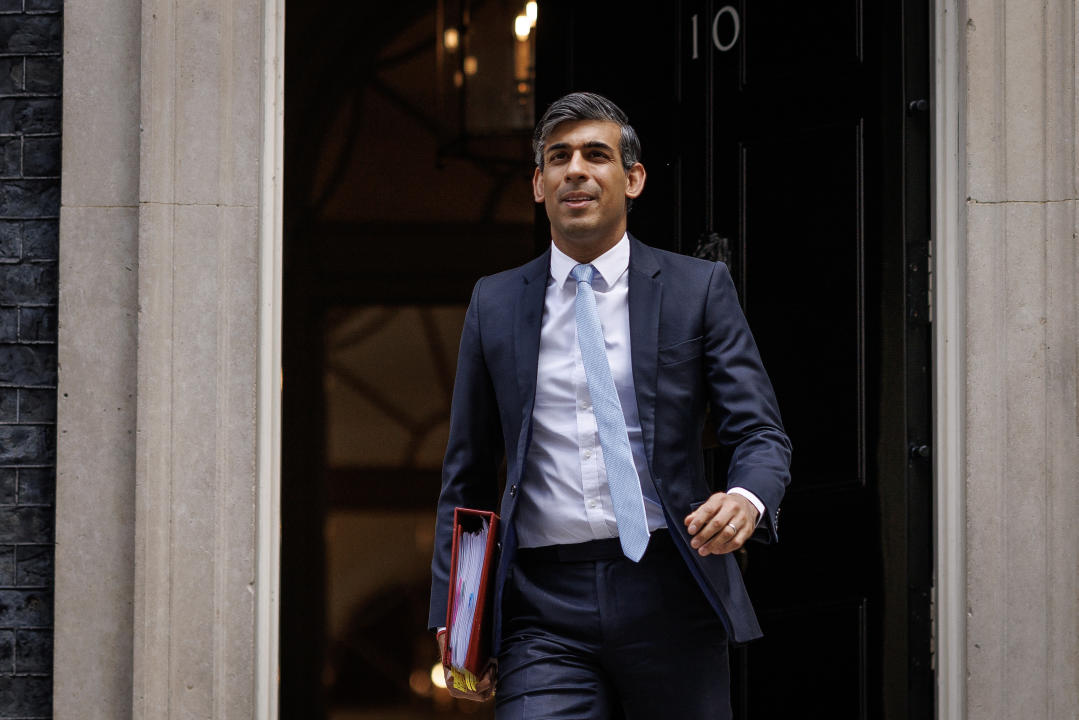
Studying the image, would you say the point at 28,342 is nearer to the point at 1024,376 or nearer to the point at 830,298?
the point at 830,298

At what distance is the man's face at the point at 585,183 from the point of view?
9.15 feet

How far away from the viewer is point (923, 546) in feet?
13.6

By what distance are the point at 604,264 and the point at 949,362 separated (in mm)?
1740

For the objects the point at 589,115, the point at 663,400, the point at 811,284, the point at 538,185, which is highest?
the point at 589,115

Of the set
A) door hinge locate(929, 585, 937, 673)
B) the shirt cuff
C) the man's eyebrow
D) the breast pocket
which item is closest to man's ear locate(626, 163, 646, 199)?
the man's eyebrow

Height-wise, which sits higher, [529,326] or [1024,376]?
[529,326]

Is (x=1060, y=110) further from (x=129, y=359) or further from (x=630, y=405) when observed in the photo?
(x=129, y=359)

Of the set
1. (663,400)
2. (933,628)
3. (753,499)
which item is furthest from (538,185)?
(933,628)

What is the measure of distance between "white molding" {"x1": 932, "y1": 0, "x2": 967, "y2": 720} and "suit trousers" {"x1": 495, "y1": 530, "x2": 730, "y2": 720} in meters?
1.61

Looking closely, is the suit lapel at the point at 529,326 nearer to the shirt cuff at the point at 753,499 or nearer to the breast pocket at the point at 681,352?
the breast pocket at the point at 681,352

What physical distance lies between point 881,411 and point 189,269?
8.03 feet

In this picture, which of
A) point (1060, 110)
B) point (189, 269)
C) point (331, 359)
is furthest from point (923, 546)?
point (331, 359)

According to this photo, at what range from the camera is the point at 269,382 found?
13.5 feet

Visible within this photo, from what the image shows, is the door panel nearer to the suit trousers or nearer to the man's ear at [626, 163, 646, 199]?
the man's ear at [626, 163, 646, 199]
